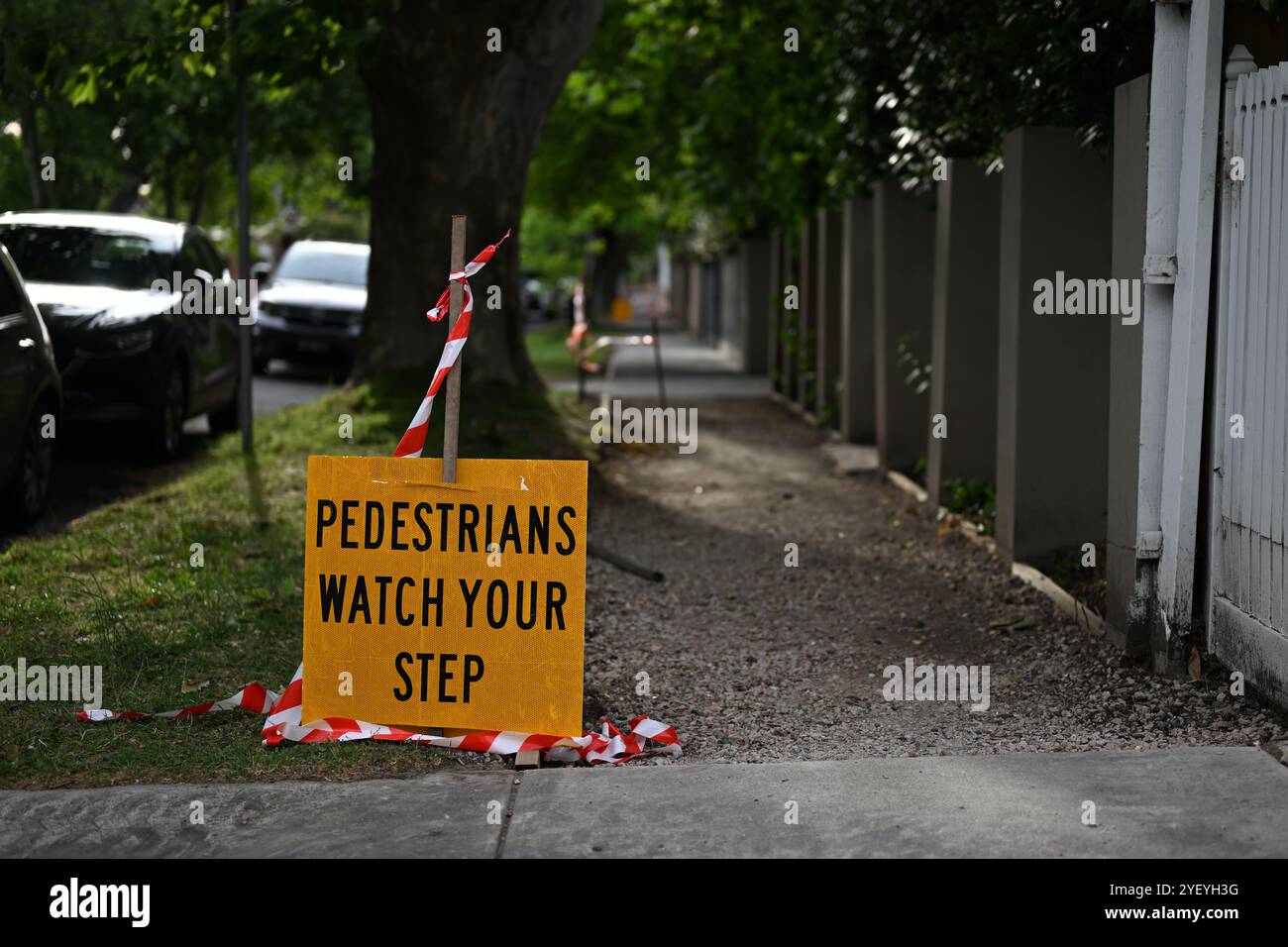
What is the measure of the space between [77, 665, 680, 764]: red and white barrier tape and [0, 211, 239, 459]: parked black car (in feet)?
18.9

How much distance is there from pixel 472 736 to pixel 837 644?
242cm

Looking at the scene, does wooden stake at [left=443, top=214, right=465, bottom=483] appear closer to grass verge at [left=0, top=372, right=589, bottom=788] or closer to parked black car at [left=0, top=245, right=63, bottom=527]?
grass verge at [left=0, top=372, right=589, bottom=788]

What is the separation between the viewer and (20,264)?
11680 millimetres

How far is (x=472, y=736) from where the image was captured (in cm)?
563

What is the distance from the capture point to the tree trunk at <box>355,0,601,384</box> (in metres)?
13.0

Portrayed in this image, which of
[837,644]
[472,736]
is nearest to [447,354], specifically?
[472,736]

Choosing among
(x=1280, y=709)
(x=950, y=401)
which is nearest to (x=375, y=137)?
(x=950, y=401)

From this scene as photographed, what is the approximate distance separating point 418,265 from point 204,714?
8.21 metres

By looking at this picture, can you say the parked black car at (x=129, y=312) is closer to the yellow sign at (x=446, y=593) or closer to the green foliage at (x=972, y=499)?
the green foliage at (x=972, y=499)

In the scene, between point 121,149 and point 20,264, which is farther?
point 121,149

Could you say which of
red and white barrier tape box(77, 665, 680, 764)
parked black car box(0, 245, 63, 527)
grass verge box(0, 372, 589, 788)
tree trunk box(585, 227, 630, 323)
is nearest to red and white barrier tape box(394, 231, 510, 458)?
red and white barrier tape box(77, 665, 680, 764)

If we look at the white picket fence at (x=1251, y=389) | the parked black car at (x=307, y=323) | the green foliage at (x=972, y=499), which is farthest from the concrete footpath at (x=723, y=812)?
the parked black car at (x=307, y=323)

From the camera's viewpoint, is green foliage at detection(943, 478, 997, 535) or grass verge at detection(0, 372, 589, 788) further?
green foliage at detection(943, 478, 997, 535)

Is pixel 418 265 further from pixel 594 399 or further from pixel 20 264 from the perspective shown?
pixel 594 399
